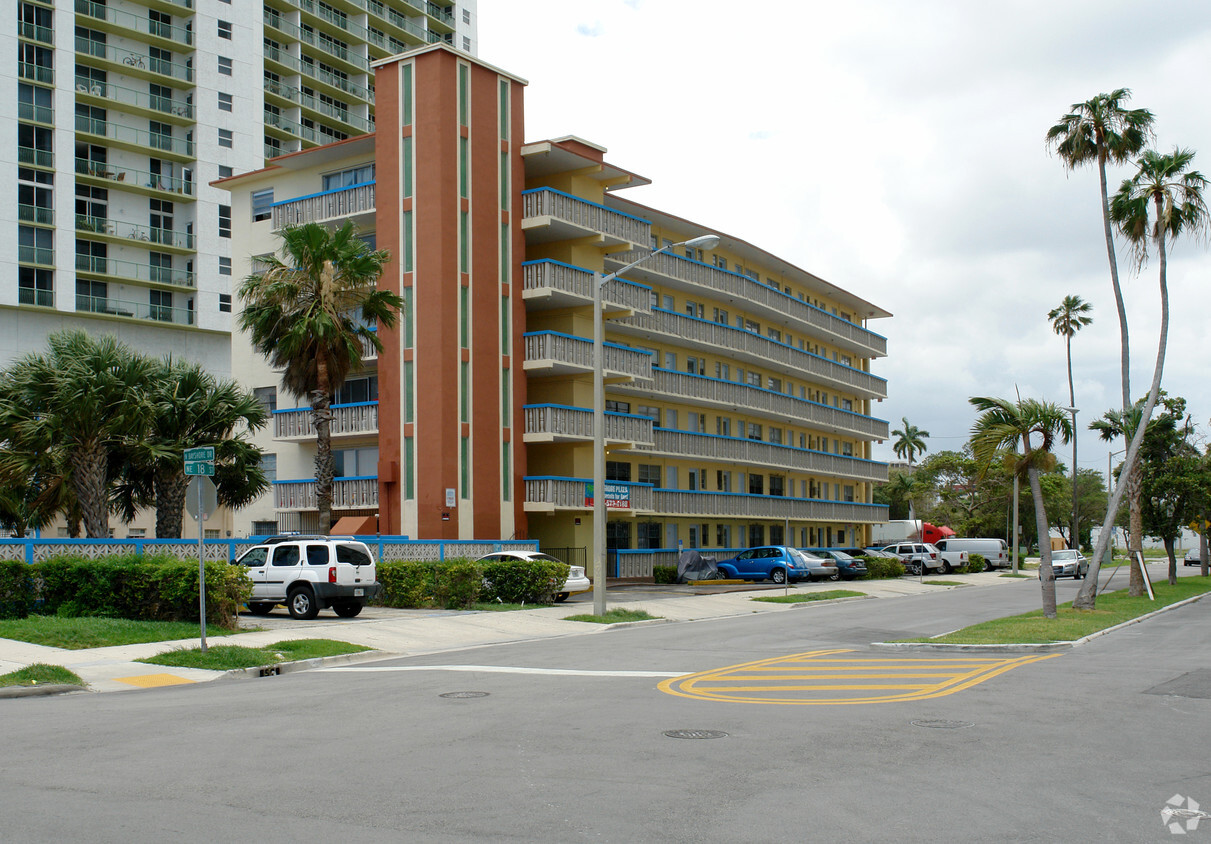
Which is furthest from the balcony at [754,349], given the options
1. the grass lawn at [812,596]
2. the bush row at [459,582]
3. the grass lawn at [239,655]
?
the grass lawn at [239,655]

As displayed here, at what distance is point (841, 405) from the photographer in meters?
75.8

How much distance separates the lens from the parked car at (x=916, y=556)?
5838 centimetres

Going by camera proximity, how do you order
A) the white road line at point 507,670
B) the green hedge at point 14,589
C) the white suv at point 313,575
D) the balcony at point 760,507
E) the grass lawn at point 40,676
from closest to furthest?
the grass lawn at point 40,676 < the white road line at point 507,670 < the green hedge at point 14,589 < the white suv at point 313,575 < the balcony at point 760,507

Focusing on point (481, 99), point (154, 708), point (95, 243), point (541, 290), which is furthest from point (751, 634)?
point (95, 243)

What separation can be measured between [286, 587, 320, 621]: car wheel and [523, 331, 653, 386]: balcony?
54.8ft

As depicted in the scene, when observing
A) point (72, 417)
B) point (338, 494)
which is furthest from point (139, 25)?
point (72, 417)

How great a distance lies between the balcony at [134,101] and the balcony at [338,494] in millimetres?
33951

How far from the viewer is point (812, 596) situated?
37.5 m

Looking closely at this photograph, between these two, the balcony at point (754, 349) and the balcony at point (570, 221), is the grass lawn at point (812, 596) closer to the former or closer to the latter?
the balcony at point (754, 349)

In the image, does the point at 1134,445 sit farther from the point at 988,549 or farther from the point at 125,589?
the point at 988,549

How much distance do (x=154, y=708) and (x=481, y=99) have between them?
1224 inches

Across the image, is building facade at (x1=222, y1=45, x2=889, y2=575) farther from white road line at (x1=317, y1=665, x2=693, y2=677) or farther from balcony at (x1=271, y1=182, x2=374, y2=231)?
white road line at (x1=317, y1=665, x2=693, y2=677)

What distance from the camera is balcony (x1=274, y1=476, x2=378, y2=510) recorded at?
38469 mm

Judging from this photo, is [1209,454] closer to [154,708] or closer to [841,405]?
[841,405]
